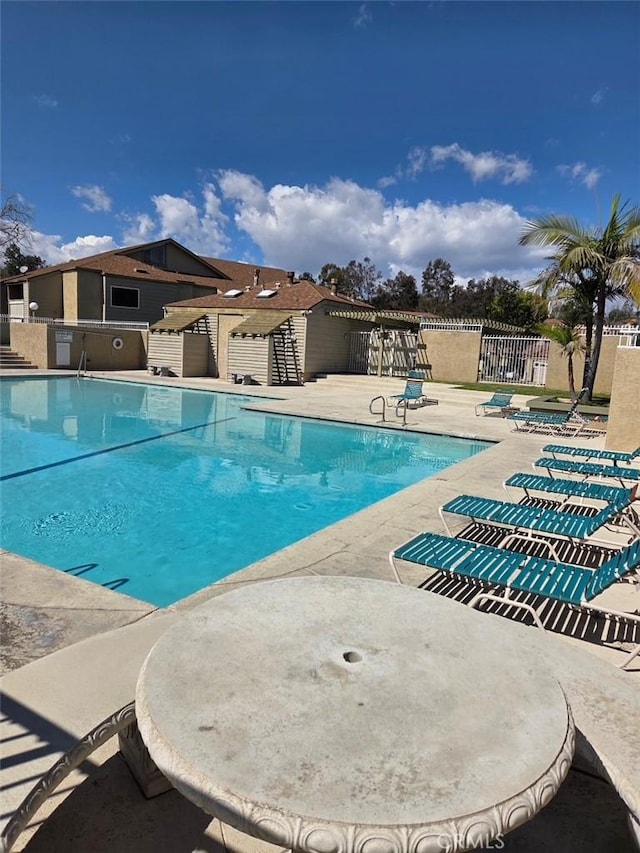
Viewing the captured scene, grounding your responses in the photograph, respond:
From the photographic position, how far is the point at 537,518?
522 cm

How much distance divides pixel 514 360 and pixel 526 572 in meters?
20.9

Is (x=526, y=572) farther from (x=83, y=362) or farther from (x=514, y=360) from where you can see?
(x=83, y=362)

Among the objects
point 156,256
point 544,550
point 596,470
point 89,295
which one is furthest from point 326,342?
point 544,550

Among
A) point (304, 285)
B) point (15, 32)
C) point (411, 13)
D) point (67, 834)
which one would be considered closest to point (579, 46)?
point (411, 13)

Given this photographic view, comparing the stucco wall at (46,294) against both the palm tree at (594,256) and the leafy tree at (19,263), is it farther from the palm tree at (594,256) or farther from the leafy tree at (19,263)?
the palm tree at (594,256)

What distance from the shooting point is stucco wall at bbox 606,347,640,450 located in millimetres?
9375

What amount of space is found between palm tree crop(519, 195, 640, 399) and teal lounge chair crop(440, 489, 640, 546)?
11470mm

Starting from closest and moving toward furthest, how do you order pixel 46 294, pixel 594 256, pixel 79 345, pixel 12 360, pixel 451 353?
pixel 594 256
pixel 451 353
pixel 12 360
pixel 79 345
pixel 46 294

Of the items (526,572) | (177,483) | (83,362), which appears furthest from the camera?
(83,362)

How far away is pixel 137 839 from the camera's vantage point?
1.91 metres

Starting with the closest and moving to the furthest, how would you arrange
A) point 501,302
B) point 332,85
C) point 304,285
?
point 332,85 < point 304,285 < point 501,302

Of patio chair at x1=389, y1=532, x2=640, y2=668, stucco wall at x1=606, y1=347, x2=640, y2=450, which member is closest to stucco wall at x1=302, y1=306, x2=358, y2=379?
stucco wall at x1=606, y1=347, x2=640, y2=450

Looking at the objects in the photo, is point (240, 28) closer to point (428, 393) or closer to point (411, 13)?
point (411, 13)

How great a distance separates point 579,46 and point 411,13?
3.97 metres
